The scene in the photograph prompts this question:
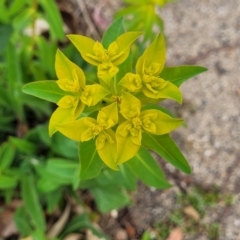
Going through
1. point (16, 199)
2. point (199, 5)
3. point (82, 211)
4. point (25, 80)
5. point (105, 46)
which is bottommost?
point (82, 211)

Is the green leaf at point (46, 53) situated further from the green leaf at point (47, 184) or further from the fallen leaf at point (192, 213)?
the fallen leaf at point (192, 213)

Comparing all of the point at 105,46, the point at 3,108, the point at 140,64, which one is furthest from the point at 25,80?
the point at 140,64

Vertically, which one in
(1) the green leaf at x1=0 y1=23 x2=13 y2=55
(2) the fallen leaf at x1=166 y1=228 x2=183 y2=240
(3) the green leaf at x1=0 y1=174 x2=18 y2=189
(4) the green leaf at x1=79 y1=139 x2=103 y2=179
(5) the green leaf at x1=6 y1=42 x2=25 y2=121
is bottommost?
(2) the fallen leaf at x1=166 y1=228 x2=183 y2=240

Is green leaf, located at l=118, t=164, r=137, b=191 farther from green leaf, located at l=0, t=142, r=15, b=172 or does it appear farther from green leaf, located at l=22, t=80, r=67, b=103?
green leaf, located at l=22, t=80, r=67, b=103

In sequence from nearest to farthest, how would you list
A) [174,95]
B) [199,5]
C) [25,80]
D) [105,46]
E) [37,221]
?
1. [174,95]
2. [105,46]
3. [37,221]
4. [25,80]
5. [199,5]

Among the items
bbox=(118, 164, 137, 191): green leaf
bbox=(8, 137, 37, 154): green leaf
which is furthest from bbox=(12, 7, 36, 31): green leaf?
bbox=(118, 164, 137, 191): green leaf

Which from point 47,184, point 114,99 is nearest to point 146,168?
point 114,99

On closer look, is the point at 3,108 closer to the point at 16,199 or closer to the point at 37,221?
the point at 16,199

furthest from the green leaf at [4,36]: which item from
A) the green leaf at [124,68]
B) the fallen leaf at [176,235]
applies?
the fallen leaf at [176,235]
